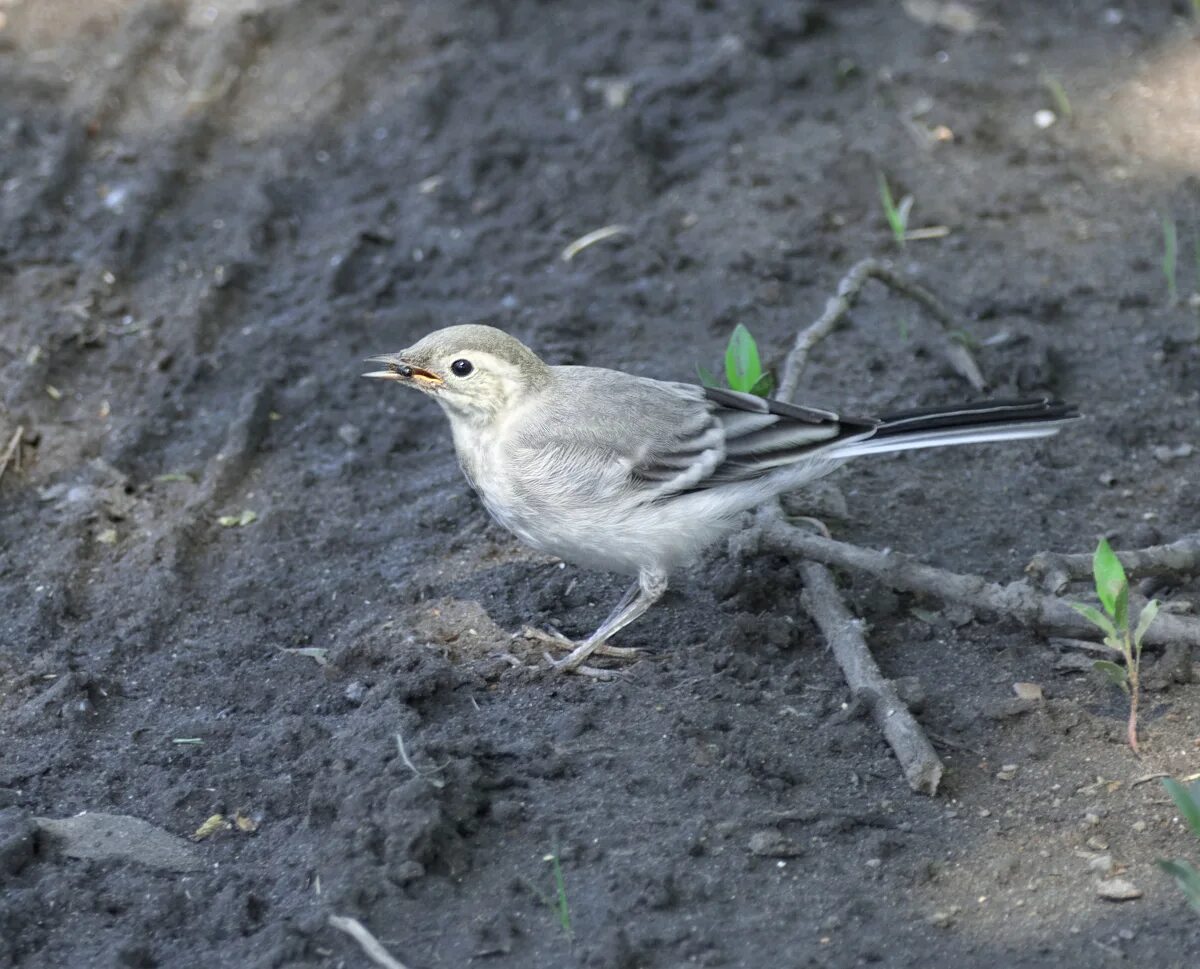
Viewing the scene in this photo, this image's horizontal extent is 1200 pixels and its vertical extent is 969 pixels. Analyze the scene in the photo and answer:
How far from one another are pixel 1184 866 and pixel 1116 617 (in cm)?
88

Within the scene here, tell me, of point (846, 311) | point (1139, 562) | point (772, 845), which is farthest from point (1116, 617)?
point (846, 311)

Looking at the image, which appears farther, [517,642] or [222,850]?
[517,642]

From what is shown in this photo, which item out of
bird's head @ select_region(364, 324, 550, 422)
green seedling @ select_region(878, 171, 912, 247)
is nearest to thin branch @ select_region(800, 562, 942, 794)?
bird's head @ select_region(364, 324, 550, 422)

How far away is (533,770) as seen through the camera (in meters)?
4.45

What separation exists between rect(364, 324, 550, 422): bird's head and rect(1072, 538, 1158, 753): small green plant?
2057 mm

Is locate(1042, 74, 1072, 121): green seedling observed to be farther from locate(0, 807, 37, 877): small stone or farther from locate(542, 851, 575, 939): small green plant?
locate(0, 807, 37, 877): small stone

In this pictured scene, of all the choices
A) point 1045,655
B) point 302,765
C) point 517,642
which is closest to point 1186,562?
point 1045,655

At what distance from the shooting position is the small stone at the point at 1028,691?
15.5 feet

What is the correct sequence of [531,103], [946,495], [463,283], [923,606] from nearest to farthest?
[923,606], [946,495], [463,283], [531,103]

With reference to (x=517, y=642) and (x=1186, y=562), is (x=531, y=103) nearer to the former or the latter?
(x=517, y=642)

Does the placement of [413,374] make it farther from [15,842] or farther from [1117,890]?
[1117,890]

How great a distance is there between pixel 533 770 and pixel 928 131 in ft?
16.7

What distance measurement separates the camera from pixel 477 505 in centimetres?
601

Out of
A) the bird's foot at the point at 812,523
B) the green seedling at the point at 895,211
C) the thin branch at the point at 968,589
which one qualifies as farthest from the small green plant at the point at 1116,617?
the green seedling at the point at 895,211
